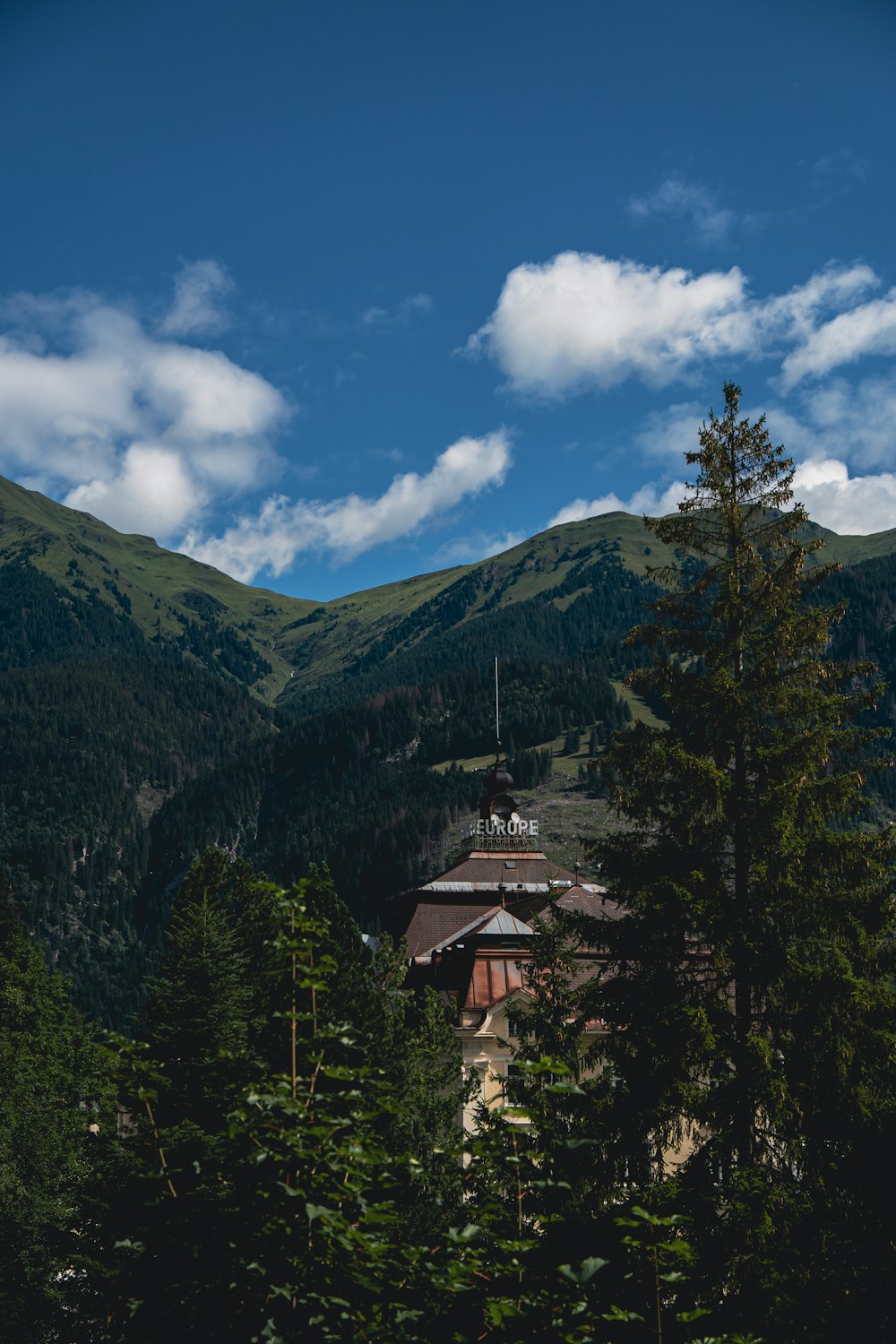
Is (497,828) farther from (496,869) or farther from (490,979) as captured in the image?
(490,979)

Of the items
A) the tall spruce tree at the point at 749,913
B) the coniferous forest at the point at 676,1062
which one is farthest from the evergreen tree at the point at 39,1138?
the tall spruce tree at the point at 749,913

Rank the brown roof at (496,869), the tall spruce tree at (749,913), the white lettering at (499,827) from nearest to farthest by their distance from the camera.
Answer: the tall spruce tree at (749,913), the brown roof at (496,869), the white lettering at (499,827)

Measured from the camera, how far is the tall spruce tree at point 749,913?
1691 cm

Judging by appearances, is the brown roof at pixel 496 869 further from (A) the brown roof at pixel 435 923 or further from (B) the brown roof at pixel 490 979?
(B) the brown roof at pixel 490 979

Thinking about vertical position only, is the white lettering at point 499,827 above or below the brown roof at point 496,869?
above

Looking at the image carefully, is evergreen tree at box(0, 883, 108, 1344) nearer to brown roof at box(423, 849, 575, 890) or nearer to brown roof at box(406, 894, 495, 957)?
brown roof at box(406, 894, 495, 957)

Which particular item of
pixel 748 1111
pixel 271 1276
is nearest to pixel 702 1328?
pixel 271 1276

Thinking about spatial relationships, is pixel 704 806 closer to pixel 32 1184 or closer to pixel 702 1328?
pixel 702 1328

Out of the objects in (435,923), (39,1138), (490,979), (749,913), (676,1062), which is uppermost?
(749,913)

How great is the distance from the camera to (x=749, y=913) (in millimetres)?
18750

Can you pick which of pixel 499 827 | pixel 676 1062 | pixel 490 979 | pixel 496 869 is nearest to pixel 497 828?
pixel 499 827

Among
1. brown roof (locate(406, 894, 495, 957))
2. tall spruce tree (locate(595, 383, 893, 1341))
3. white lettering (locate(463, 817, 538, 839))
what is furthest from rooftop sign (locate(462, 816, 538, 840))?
tall spruce tree (locate(595, 383, 893, 1341))

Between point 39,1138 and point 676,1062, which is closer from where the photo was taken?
point 676,1062

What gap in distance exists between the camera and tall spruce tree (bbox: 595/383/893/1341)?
1691cm
